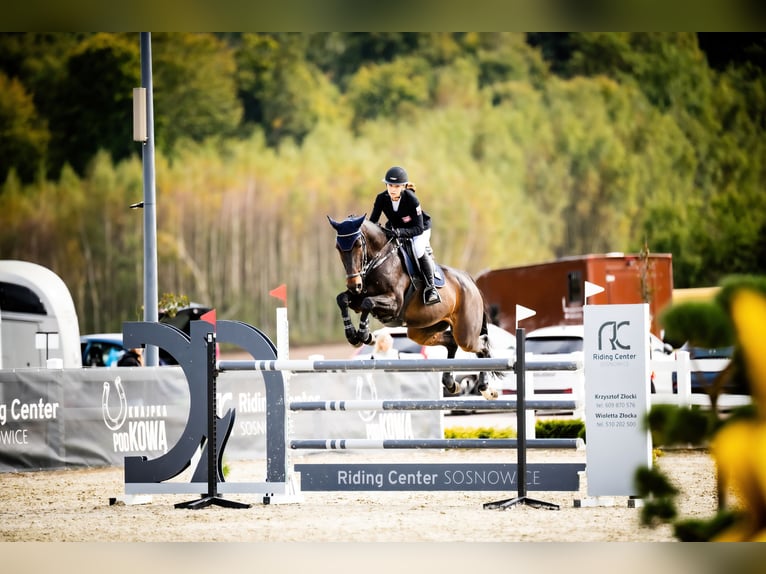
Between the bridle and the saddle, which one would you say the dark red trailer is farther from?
the bridle

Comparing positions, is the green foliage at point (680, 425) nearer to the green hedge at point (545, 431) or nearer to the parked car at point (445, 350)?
the green hedge at point (545, 431)

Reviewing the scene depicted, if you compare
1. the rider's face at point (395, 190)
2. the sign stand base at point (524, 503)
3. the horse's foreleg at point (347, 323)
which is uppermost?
the rider's face at point (395, 190)

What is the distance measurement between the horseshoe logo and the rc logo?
17.8 ft

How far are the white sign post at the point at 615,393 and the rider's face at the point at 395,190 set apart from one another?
1.45 meters

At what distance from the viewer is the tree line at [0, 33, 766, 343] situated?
1278 inches

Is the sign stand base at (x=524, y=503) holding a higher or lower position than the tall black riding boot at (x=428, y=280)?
lower

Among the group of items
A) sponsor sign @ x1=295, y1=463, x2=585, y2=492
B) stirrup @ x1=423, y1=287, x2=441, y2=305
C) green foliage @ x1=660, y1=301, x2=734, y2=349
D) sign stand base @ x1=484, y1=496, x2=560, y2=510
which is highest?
stirrup @ x1=423, y1=287, x2=441, y2=305

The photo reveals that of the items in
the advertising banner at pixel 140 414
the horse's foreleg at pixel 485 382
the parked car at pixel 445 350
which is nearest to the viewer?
the horse's foreleg at pixel 485 382

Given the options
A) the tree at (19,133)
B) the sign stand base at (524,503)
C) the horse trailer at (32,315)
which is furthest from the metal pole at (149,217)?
the tree at (19,133)

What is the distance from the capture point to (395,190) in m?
7.00

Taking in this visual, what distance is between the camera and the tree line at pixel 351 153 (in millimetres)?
32469

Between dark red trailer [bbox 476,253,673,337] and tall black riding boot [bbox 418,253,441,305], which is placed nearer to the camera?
tall black riding boot [bbox 418,253,441,305]

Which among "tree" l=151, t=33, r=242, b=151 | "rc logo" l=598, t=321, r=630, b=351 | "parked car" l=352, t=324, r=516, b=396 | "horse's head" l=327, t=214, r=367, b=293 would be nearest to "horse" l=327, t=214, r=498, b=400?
"horse's head" l=327, t=214, r=367, b=293
